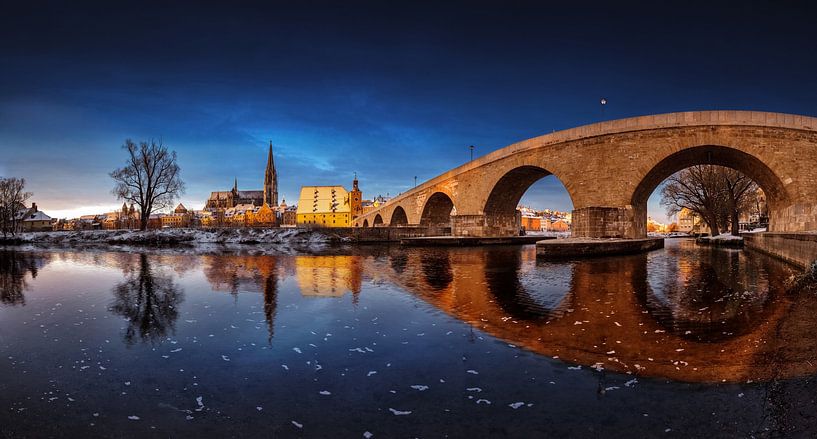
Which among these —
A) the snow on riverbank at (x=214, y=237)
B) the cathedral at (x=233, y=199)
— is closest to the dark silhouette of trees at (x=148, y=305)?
the snow on riverbank at (x=214, y=237)

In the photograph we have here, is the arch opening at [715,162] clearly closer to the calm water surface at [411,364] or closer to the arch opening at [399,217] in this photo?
the calm water surface at [411,364]

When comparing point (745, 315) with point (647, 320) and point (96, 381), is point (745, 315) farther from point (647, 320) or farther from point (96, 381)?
point (96, 381)

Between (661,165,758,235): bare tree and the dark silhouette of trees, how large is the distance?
36319 mm

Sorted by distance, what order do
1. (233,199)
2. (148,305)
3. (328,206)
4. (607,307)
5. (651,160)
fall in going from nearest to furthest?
(607,307) → (148,305) → (651,160) → (328,206) → (233,199)

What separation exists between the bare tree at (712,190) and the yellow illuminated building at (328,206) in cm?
8463

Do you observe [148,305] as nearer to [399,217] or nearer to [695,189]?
[695,189]

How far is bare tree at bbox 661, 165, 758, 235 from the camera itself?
31.2 metres

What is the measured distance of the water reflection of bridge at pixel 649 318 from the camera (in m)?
4.09

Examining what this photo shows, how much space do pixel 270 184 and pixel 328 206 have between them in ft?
95.0

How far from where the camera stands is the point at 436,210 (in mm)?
43844

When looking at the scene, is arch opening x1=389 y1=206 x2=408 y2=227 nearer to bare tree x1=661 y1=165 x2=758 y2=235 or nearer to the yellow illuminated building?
bare tree x1=661 y1=165 x2=758 y2=235

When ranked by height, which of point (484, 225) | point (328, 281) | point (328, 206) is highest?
point (328, 206)

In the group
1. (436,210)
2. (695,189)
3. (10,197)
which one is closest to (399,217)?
(436,210)

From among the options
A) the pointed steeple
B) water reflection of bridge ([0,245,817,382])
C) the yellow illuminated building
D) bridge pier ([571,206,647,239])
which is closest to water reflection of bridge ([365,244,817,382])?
Answer: water reflection of bridge ([0,245,817,382])
